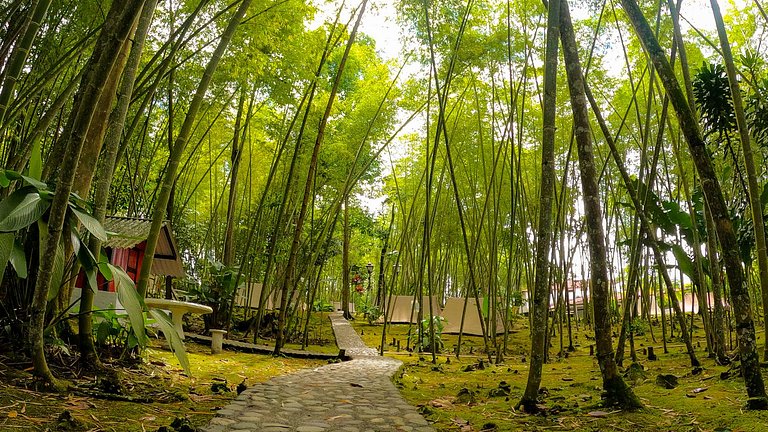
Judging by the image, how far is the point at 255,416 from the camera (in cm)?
213

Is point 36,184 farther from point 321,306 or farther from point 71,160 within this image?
point 321,306

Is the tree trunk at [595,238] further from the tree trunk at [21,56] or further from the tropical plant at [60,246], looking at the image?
the tree trunk at [21,56]

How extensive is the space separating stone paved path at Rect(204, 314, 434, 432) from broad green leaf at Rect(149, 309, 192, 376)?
0.24m

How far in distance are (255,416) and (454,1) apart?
3632 mm

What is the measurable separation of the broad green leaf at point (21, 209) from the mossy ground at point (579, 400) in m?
1.65

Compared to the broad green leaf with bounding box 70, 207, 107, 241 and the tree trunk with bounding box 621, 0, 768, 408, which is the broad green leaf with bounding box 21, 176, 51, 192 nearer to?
the broad green leaf with bounding box 70, 207, 107, 241

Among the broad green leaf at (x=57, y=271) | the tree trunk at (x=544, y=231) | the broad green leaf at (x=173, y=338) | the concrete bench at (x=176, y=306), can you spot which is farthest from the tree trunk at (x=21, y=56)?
the concrete bench at (x=176, y=306)

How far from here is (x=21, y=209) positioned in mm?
1741

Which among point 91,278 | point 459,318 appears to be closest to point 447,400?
A: point 91,278

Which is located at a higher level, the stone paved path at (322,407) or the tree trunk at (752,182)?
the tree trunk at (752,182)

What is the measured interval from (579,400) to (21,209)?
2.41m

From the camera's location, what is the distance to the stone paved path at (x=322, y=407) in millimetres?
2012

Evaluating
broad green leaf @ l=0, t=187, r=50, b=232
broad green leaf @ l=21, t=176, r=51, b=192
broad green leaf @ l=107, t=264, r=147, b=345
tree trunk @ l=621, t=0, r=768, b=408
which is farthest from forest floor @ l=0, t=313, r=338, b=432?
tree trunk @ l=621, t=0, r=768, b=408

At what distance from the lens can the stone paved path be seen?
201cm
